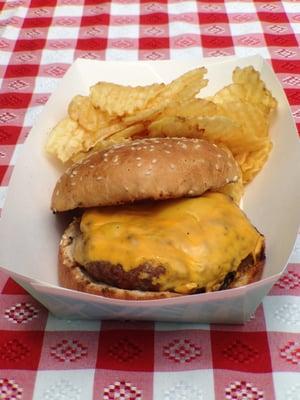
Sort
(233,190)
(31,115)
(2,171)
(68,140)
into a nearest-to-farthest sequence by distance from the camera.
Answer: (233,190)
(68,140)
(2,171)
(31,115)

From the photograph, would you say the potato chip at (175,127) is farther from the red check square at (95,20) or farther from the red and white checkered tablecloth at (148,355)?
the red check square at (95,20)

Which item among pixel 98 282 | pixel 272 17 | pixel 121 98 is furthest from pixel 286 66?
pixel 98 282

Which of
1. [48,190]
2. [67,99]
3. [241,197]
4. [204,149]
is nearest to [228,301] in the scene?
[204,149]

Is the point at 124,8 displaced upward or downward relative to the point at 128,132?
downward

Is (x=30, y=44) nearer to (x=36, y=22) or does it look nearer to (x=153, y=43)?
(x=36, y=22)

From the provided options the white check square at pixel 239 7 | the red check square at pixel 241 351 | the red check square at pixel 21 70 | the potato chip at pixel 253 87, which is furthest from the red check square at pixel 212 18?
the red check square at pixel 241 351

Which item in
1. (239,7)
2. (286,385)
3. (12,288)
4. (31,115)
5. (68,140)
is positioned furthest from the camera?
(239,7)
